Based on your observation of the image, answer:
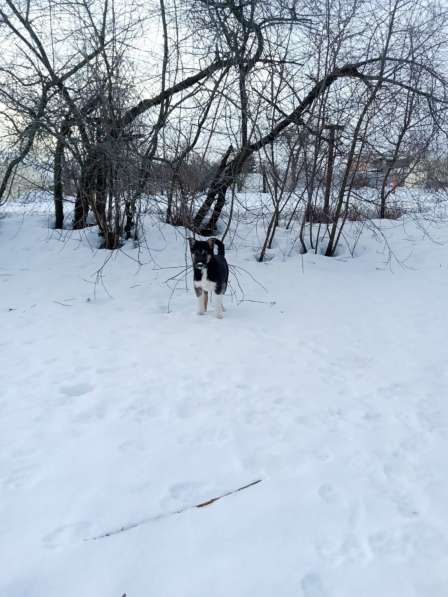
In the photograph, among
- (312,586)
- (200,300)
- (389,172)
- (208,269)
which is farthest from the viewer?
(389,172)

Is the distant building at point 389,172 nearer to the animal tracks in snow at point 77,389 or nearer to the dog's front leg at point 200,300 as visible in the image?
the dog's front leg at point 200,300

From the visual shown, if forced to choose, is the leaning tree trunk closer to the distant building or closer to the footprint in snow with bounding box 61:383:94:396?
the distant building

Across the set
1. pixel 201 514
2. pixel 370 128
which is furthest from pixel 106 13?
pixel 201 514

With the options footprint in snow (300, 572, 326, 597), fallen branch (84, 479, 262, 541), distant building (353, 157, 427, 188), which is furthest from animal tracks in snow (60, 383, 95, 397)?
distant building (353, 157, 427, 188)

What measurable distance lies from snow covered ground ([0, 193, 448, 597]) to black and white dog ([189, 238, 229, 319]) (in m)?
0.36

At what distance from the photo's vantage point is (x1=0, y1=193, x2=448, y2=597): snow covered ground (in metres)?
1.62

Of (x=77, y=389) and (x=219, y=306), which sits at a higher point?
(x=219, y=306)

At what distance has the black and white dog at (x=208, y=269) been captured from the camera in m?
4.68

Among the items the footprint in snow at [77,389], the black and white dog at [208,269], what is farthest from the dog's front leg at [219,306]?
the footprint in snow at [77,389]

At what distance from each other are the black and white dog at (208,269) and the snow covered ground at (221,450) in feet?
1.18

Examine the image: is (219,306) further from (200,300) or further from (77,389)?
(77,389)

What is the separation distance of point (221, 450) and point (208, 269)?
2715 mm

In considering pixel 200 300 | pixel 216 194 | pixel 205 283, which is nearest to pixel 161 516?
pixel 205 283

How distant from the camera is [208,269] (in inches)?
188
